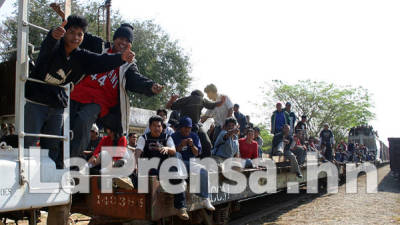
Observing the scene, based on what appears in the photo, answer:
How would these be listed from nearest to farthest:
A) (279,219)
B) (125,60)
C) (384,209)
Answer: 1. (125,60)
2. (279,219)
3. (384,209)

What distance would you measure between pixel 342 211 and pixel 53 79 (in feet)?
23.5

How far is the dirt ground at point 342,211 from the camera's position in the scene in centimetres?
748

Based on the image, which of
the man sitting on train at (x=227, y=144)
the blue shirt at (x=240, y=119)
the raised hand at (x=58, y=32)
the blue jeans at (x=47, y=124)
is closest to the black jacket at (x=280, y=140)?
the blue shirt at (x=240, y=119)

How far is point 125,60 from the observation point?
3348 millimetres

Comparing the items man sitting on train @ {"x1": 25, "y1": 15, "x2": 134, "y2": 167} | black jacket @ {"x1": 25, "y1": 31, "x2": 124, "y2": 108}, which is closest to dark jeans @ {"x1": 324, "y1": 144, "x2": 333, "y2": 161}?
man sitting on train @ {"x1": 25, "y1": 15, "x2": 134, "y2": 167}

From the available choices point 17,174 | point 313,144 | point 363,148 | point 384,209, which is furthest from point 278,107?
point 363,148

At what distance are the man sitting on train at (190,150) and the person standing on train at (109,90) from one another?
4.18ft

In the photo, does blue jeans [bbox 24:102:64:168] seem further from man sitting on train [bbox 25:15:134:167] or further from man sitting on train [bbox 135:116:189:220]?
man sitting on train [bbox 135:116:189:220]

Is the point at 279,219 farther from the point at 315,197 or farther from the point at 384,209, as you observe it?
the point at 315,197

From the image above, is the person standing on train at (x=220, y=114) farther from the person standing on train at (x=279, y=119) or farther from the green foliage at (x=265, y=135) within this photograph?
the green foliage at (x=265, y=135)

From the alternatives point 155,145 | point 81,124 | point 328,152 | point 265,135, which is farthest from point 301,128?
point 265,135

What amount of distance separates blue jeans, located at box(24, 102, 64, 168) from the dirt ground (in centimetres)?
512

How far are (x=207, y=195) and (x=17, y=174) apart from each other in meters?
2.67

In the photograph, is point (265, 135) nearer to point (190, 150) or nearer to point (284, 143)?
point (284, 143)
